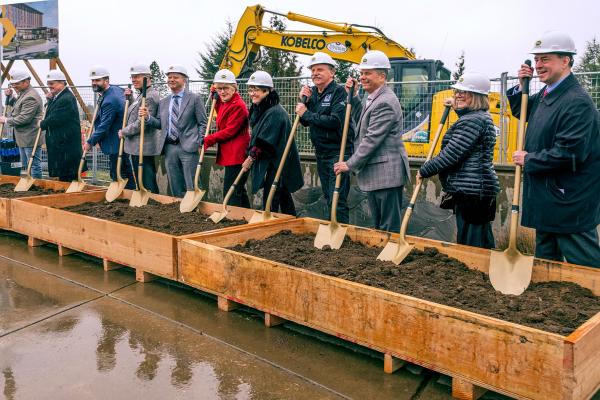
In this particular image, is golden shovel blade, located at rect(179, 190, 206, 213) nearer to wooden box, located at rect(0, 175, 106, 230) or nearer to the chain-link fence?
wooden box, located at rect(0, 175, 106, 230)

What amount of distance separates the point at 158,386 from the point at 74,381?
47cm

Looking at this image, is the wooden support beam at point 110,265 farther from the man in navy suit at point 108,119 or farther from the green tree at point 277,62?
the green tree at point 277,62

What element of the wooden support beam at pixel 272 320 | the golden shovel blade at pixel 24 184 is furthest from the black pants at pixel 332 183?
the golden shovel blade at pixel 24 184

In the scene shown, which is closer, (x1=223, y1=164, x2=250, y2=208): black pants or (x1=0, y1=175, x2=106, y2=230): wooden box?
(x1=223, y1=164, x2=250, y2=208): black pants

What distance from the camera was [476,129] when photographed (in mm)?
4105

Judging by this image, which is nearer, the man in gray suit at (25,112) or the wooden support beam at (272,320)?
the wooden support beam at (272,320)

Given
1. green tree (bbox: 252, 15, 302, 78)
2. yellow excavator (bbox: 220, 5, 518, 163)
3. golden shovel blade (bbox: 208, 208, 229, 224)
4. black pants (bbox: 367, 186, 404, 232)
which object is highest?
green tree (bbox: 252, 15, 302, 78)

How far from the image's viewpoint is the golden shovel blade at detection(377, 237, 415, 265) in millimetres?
4098

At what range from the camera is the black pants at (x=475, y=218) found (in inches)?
167

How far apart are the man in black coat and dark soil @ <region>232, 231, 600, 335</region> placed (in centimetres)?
37

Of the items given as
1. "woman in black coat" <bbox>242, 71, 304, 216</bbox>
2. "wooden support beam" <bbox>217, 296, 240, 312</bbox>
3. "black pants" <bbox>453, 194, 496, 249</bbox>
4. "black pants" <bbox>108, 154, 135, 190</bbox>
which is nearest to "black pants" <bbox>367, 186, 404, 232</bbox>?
"black pants" <bbox>453, 194, 496, 249</bbox>

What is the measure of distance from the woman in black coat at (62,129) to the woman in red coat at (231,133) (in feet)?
8.84

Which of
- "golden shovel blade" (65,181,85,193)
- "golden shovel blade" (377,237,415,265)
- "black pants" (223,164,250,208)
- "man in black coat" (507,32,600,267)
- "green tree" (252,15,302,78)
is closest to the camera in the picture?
"man in black coat" (507,32,600,267)

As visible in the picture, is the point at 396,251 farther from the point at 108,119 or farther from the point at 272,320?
the point at 108,119
